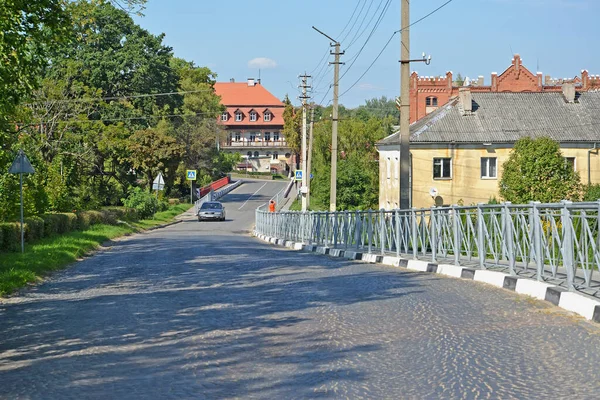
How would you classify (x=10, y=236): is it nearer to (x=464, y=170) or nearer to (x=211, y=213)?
(x=211, y=213)

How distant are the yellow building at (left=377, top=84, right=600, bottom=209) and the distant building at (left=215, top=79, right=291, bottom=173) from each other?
7943 centimetres

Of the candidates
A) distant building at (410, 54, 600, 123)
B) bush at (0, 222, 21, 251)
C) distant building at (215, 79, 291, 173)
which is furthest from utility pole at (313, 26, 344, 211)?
distant building at (215, 79, 291, 173)

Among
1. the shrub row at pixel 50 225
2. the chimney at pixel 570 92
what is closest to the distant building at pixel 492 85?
the chimney at pixel 570 92

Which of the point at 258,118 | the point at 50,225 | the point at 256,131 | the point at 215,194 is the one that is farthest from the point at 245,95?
the point at 50,225

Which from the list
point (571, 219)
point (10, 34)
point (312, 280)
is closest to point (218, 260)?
point (312, 280)

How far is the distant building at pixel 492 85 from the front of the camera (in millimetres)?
91500

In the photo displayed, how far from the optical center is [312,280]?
1412 centimetres

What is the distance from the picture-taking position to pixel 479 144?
203 feet

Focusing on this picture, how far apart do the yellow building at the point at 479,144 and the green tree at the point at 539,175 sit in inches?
220

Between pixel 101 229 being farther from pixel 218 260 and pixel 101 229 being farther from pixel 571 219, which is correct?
pixel 571 219

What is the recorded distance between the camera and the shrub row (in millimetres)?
20761

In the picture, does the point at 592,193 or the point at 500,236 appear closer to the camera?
the point at 500,236

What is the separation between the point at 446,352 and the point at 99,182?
174ft

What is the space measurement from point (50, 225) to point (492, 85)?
235 ft
